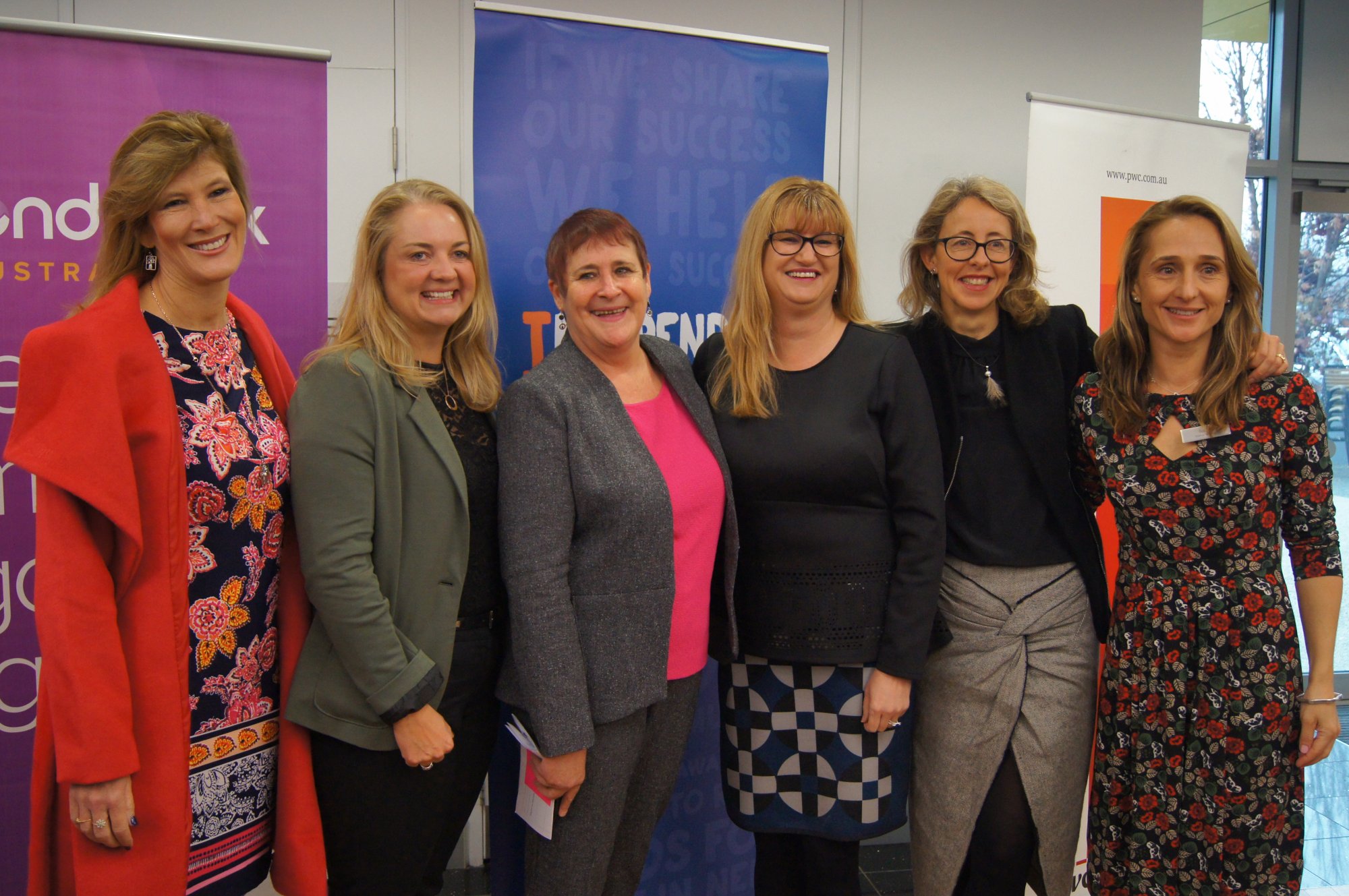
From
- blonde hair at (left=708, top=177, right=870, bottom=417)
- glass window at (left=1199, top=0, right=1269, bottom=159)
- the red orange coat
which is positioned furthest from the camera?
glass window at (left=1199, top=0, right=1269, bottom=159)

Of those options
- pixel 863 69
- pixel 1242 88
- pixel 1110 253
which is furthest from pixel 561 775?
pixel 1242 88

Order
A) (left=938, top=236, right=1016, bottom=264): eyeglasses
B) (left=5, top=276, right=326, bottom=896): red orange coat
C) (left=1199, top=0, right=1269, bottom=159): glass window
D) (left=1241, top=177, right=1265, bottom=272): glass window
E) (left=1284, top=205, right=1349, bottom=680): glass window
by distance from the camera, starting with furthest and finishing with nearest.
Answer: (left=1284, top=205, right=1349, bottom=680): glass window
(left=1241, top=177, right=1265, bottom=272): glass window
(left=1199, top=0, right=1269, bottom=159): glass window
(left=938, top=236, right=1016, bottom=264): eyeglasses
(left=5, top=276, right=326, bottom=896): red orange coat

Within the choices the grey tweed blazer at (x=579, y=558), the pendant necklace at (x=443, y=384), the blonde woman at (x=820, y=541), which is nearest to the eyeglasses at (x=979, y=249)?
the blonde woman at (x=820, y=541)

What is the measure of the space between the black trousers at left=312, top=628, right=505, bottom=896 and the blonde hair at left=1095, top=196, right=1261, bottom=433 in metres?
1.40

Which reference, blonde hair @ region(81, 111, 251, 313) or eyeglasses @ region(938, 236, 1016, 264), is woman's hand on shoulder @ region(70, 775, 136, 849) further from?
eyeglasses @ region(938, 236, 1016, 264)

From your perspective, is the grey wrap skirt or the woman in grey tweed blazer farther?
the grey wrap skirt

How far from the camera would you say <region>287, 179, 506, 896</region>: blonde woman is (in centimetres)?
147

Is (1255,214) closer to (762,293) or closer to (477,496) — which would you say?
(762,293)

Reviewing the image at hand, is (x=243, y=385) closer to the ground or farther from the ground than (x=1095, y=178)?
closer to the ground

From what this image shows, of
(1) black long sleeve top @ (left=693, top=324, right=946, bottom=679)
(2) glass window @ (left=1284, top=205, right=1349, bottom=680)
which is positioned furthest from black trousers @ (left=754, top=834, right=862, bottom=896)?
(2) glass window @ (left=1284, top=205, right=1349, bottom=680)

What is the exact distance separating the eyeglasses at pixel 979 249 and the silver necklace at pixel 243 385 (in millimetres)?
1466

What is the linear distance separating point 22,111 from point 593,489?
5.22ft

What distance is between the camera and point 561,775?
62.0 inches

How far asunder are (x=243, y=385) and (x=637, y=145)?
1.21m
